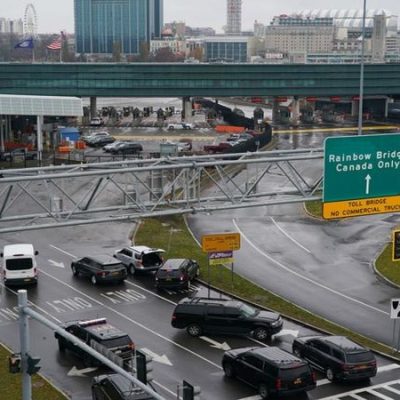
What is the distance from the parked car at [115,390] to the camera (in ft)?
59.8

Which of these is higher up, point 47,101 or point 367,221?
point 47,101

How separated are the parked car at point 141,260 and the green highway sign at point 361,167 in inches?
452

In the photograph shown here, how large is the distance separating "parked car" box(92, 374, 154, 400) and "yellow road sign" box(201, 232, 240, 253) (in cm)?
939

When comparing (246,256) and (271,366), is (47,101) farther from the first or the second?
(271,366)

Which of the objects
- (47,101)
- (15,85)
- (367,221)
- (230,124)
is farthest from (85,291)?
(230,124)

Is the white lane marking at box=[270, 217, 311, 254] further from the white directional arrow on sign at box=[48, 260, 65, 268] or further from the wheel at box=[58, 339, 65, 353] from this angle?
the wheel at box=[58, 339, 65, 353]

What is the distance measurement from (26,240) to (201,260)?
884 cm

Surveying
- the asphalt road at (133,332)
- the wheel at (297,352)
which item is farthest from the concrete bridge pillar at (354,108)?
the wheel at (297,352)

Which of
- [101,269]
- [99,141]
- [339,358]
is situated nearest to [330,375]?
[339,358]

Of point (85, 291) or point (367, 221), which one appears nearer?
point (85, 291)

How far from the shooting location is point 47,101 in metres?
60.8

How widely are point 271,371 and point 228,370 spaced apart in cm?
163

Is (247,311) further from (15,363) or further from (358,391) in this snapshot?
(15,363)

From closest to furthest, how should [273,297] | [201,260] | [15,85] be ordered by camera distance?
[273,297] → [201,260] → [15,85]
